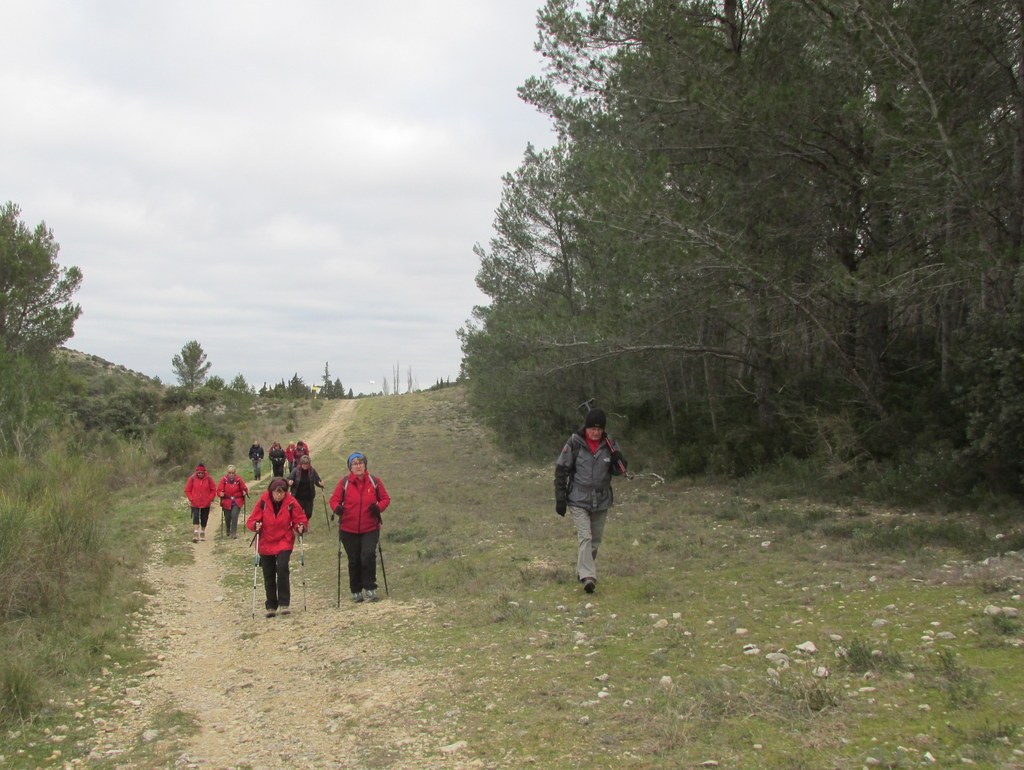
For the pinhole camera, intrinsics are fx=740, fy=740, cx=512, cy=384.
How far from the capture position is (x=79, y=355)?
2574 inches

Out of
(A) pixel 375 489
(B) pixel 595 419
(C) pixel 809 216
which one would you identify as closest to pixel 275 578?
(A) pixel 375 489

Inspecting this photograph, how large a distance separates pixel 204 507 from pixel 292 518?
7.78 meters

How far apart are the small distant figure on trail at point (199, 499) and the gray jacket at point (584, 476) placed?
10.7m

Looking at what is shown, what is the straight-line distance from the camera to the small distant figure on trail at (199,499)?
16016 mm

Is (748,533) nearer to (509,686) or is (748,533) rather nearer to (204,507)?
(509,686)

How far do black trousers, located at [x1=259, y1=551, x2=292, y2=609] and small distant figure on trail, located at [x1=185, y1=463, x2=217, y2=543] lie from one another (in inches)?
302

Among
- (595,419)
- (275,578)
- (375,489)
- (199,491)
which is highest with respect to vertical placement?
(595,419)

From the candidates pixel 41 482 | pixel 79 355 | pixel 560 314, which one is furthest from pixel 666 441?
pixel 79 355

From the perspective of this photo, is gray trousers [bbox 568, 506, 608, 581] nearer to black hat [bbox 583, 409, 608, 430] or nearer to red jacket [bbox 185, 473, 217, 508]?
black hat [bbox 583, 409, 608, 430]

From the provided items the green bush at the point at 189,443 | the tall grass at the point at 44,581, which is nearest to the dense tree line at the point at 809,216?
the tall grass at the point at 44,581

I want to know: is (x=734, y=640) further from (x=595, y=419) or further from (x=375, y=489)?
(x=375, y=489)

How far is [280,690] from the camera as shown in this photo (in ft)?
20.8

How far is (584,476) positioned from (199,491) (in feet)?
36.2

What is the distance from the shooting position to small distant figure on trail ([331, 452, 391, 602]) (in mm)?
9336
